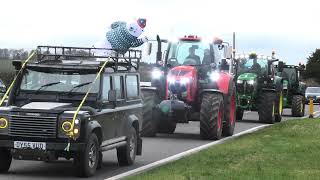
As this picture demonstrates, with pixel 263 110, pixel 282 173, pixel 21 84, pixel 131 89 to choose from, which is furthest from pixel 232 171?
pixel 263 110

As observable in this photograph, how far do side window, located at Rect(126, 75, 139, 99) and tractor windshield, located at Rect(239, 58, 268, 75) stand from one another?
15649mm

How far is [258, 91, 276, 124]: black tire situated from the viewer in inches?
1059

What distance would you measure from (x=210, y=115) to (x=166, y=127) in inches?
96.6

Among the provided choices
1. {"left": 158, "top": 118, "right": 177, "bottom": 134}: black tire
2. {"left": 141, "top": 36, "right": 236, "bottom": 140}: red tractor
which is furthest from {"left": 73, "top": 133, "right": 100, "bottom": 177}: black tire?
{"left": 158, "top": 118, "right": 177, "bottom": 134}: black tire

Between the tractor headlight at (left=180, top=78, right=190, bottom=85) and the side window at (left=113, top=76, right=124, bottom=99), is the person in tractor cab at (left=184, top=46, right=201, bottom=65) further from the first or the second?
the side window at (left=113, top=76, right=124, bottom=99)

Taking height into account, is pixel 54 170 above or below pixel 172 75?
below

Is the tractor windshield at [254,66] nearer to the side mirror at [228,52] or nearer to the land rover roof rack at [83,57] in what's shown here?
the side mirror at [228,52]

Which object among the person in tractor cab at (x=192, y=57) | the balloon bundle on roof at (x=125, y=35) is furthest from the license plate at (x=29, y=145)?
the balloon bundle on roof at (x=125, y=35)

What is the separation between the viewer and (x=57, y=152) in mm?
10961

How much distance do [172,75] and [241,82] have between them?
353 inches

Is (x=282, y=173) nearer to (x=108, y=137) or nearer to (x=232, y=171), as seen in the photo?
(x=232, y=171)

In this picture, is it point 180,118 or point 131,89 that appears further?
point 180,118

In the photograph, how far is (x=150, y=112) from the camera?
63.3ft

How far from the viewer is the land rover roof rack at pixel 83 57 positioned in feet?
41.5
